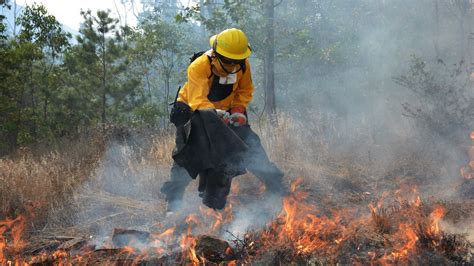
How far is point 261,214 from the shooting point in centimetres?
462

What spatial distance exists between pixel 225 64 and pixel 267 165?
114 centimetres

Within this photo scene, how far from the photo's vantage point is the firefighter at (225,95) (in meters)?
3.98

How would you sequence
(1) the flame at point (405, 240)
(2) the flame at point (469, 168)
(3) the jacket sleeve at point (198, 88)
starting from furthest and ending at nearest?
1. (2) the flame at point (469, 168)
2. (3) the jacket sleeve at point (198, 88)
3. (1) the flame at point (405, 240)

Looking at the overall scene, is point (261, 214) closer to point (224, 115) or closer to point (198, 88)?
point (224, 115)

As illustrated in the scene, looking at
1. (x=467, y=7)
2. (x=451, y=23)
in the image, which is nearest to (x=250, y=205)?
(x=467, y=7)

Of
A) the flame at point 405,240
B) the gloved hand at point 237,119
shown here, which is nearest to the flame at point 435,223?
the flame at point 405,240

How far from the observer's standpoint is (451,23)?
1311 cm

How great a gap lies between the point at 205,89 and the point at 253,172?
1.04m

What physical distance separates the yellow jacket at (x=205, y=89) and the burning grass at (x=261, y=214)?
1180 millimetres

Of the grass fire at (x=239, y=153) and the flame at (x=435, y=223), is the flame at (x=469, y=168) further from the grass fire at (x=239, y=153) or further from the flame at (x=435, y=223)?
the flame at (x=435, y=223)

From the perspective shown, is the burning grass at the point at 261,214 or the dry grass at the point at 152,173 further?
the dry grass at the point at 152,173

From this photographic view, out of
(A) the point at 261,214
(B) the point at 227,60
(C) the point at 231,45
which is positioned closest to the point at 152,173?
(A) the point at 261,214

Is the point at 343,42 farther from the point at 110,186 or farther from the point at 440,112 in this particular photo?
the point at 110,186

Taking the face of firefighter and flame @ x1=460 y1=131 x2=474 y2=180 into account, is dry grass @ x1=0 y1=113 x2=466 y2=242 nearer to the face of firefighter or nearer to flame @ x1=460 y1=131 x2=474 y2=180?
flame @ x1=460 y1=131 x2=474 y2=180
